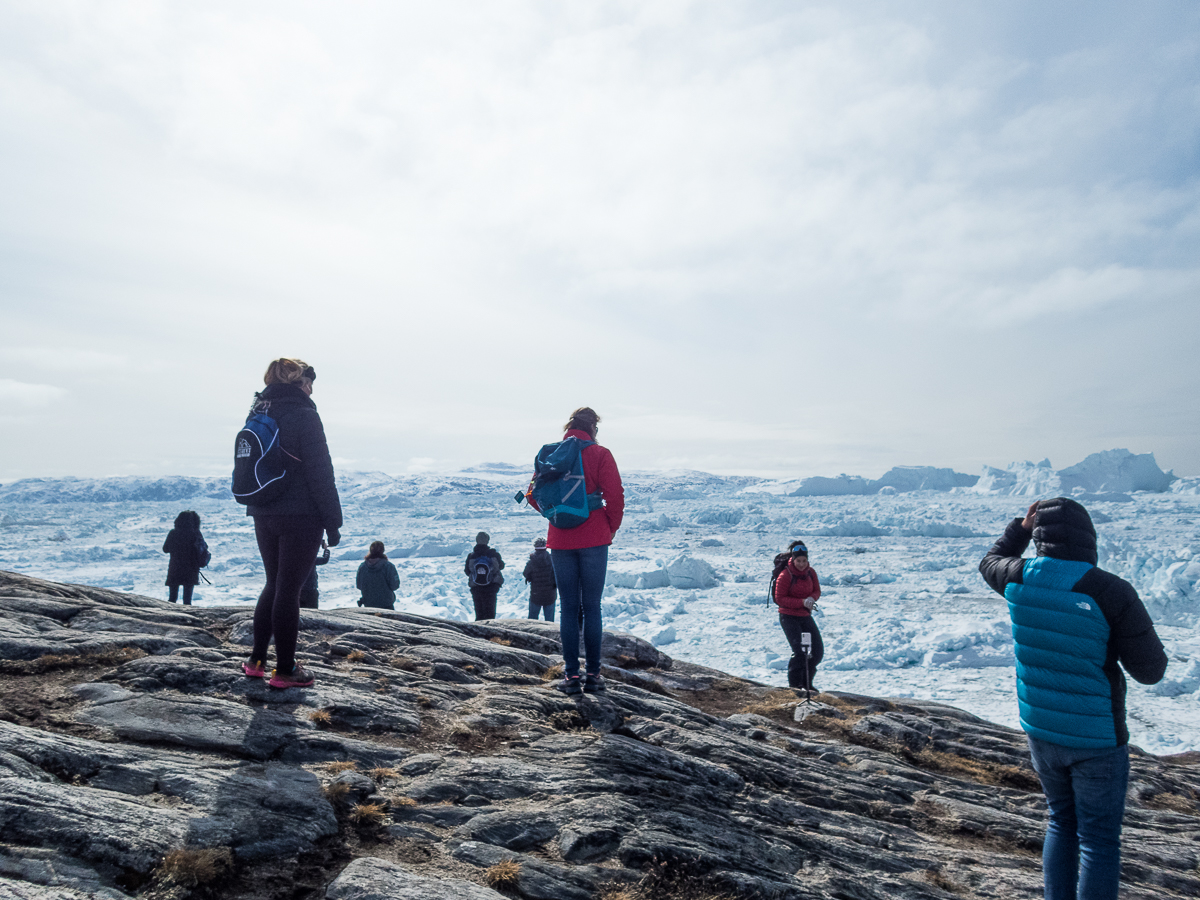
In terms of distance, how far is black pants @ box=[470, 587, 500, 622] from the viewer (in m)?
11.5

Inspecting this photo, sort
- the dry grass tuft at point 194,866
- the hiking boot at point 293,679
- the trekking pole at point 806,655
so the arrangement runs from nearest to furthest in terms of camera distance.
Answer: the dry grass tuft at point 194,866 → the hiking boot at point 293,679 → the trekking pole at point 806,655

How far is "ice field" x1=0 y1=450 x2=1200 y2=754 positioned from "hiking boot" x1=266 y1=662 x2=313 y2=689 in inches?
731

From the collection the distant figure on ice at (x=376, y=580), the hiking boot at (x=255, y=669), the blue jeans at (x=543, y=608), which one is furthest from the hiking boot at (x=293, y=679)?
the blue jeans at (x=543, y=608)

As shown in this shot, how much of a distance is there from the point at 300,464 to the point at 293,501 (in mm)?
233

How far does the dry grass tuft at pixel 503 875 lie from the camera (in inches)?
109

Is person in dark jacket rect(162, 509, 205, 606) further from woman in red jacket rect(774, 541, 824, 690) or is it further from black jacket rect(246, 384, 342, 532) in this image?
woman in red jacket rect(774, 541, 824, 690)

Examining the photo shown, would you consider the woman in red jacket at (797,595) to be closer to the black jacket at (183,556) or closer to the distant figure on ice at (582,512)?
the distant figure on ice at (582,512)

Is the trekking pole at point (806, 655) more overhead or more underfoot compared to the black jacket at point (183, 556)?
more underfoot

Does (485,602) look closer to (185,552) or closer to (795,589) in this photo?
(185,552)

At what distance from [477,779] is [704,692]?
5.27m

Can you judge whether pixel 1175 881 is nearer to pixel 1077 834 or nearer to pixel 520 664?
pixel 1077 834

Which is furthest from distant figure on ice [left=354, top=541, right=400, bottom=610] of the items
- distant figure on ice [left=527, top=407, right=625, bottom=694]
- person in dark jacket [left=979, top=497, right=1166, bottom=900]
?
person in dark jacket [left=979, top=497, right=1166, bottom=900]

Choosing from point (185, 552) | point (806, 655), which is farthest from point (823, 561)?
point (185, 552)

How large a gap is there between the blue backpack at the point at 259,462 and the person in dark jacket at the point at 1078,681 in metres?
3.96
